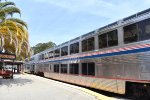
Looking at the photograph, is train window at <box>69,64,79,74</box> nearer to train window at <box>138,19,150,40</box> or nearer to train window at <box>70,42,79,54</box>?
train window at <box>70,42,79,54</box>

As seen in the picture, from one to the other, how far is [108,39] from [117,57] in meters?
1.55

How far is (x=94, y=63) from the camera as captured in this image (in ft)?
59.7

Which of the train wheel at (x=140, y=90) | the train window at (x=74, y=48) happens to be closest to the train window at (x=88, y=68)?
the train window at (x=74, y=48)

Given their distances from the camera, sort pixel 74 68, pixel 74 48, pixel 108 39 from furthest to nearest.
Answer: pixel 74 48, pixel 74 68, pixel 108 39

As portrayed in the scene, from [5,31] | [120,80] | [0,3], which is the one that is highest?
[0,3]

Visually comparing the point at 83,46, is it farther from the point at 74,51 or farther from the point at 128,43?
the point at 128,43

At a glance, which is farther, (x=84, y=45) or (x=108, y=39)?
(x=84, y=45)

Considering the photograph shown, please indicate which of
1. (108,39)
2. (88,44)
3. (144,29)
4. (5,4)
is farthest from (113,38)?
(5,4)

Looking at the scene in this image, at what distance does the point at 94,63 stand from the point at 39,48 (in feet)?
292

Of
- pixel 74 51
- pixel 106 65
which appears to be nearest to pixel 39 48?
pixel 74 51

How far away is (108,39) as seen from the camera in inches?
629

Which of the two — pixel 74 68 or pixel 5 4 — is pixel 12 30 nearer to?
pixel 5 4

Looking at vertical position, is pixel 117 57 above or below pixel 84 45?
below

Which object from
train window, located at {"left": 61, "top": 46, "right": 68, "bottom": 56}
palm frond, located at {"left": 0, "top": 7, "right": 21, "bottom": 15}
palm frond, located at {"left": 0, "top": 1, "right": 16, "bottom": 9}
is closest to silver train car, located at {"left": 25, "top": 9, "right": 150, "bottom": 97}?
train window, located at {"left": 61, "top": 46, "right": 68, "bottom": 56}
